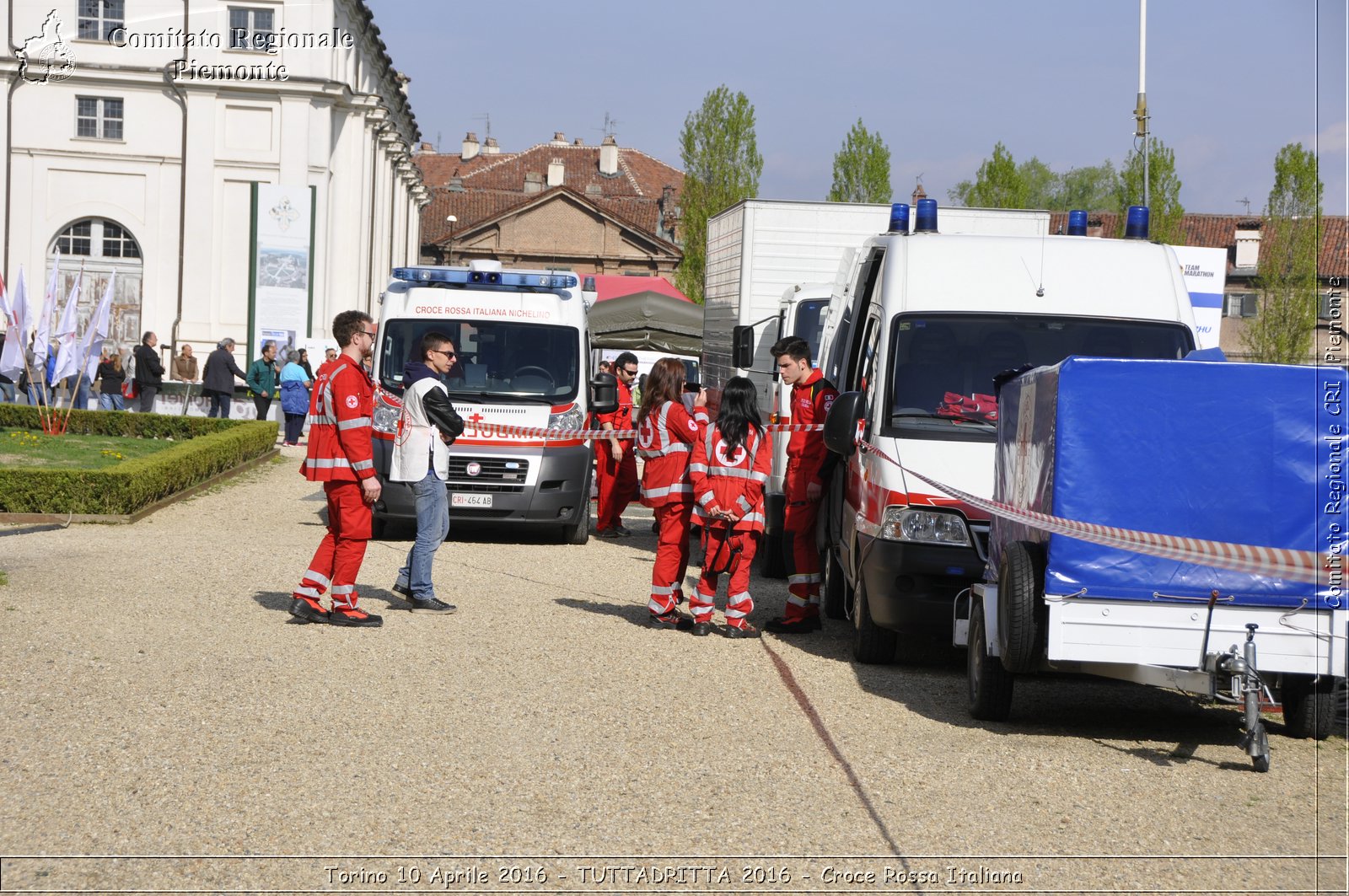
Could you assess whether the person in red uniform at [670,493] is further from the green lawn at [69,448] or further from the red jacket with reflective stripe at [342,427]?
the green lawn at [69,448]

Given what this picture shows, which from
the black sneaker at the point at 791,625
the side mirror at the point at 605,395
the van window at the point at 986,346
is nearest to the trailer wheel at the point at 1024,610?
the van window at the point at 986,346

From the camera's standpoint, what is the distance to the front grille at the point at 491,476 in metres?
15.0

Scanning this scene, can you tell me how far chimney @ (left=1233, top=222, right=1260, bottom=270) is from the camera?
73.9 m

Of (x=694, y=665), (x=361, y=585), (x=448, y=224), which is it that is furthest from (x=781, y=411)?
(x=448, y=224)

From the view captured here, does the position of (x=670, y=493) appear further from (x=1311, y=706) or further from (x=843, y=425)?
(x=1311, y=706)

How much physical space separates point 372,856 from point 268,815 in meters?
0.62

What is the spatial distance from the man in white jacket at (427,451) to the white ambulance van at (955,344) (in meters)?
2.80

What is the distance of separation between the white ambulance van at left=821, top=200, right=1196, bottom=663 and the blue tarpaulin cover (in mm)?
1704

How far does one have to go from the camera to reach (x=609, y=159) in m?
97.3

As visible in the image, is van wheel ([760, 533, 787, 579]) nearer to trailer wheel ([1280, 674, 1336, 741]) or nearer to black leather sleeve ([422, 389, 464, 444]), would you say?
black leather sleeve ([422, 389, 464, 444])

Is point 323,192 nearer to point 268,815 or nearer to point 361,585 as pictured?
point 361,585

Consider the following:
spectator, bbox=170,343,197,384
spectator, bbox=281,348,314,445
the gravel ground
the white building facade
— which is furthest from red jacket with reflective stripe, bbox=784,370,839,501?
the white building facade

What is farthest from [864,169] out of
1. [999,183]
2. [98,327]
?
[98,327]

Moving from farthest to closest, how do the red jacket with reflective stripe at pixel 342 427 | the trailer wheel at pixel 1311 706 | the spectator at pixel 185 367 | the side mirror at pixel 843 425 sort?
the spectator at pixel 185 367
the red jacket with reflective stripe at pixel 342 427
the side mirror at pixel 843 425
the trailer wheel at pixel 1311 706
